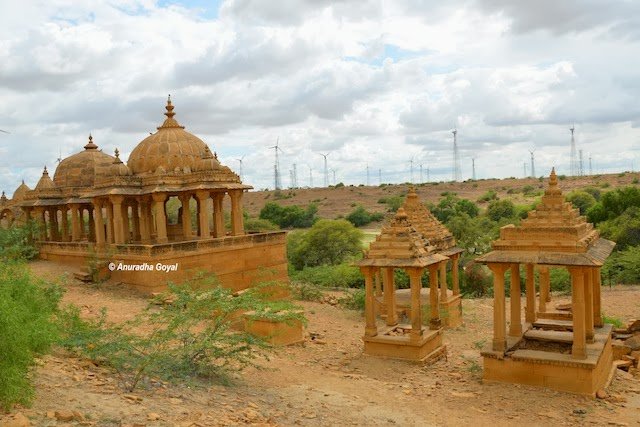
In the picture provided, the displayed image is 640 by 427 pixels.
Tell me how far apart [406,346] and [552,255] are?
13.4 ft

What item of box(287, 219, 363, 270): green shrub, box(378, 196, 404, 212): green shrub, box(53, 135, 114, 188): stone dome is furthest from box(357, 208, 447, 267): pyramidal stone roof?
box(378, 196, 404, 212): green shrub

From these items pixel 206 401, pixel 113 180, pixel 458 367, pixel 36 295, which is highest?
pixel 113 180

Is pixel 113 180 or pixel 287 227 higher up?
pixel 113 180

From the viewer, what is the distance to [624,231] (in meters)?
30.2

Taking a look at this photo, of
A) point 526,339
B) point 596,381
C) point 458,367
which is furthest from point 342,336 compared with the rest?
point 596,381

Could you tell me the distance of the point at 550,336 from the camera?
1334 cm

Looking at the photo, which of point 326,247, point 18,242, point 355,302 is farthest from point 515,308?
point 326,247

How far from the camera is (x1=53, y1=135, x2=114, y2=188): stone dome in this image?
2586cm

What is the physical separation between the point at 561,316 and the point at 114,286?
13942 mm

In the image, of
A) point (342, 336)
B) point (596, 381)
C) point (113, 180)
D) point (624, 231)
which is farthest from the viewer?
point (624, 231)

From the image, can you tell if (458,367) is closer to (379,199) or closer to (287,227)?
(287,227)

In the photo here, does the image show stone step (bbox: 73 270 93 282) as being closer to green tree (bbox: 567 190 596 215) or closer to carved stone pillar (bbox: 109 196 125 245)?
carved stone pillar (bbox: 109 196 125 245)

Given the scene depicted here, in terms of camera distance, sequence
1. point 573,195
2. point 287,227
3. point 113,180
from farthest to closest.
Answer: point 287,227 → point 573,195 → point 113,180

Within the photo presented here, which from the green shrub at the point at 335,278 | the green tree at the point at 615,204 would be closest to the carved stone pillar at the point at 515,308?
the green shrub at the point at 335,278
